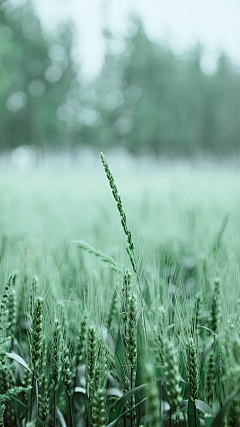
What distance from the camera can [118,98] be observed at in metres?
9.70

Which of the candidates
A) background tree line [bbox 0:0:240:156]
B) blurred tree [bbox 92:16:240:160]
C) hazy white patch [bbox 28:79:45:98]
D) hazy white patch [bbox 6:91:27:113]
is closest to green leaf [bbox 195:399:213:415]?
background tree line [bbox 0:0:240:156]

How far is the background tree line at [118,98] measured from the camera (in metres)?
6.65

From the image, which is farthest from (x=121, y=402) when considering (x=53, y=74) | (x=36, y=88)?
(x=36, y=88)

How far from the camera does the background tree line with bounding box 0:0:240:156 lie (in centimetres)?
665

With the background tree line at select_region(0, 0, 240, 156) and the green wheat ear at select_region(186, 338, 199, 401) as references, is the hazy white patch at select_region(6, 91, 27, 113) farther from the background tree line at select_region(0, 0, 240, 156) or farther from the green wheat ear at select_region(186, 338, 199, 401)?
the green wheat ear at select_region(186, 338, 199, 401)

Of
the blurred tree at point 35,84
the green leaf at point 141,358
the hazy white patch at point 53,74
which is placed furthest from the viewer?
the hazy white patch at point 53,74

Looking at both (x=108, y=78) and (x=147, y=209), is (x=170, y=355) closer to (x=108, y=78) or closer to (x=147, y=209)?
(x=147, y=209)

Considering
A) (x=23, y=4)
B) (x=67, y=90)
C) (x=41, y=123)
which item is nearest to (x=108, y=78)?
(x=67, y=90)

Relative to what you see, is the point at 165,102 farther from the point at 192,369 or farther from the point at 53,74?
the point at 192,369

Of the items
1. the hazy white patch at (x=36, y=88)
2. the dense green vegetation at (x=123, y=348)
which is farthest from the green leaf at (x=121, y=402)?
the hazy white patch at (x=36, y=88)

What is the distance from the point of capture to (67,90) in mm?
8242

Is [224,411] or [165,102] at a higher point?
[165,102]

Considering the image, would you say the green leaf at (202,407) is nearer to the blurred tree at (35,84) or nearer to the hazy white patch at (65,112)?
the blurred tree at (35,84)

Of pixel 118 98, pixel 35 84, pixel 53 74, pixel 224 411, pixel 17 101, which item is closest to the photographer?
pixel 224 411
